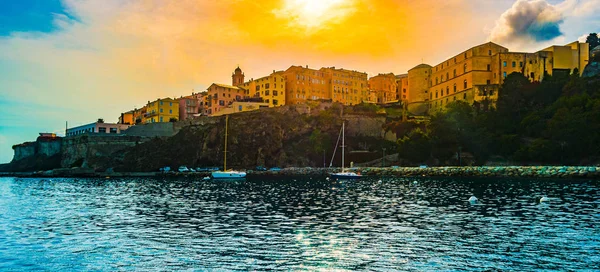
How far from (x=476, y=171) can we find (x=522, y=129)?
766 inches

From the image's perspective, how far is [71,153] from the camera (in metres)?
112

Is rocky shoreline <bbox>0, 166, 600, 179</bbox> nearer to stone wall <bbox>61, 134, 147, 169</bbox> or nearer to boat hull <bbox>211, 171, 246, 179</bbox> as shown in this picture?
stone wall <bbox>61, 134, 147, 169</bbox>

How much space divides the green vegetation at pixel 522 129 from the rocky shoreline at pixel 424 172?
28.1 ft

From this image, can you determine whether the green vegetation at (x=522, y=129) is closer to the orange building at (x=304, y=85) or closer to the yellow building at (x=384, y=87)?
the orange building at (x=304, y=85)

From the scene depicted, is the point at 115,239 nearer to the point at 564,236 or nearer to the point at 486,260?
the point at 486,260

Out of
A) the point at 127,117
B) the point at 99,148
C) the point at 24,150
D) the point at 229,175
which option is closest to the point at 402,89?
the point at 229,175

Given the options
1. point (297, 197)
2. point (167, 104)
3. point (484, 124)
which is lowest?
point (297, 197)

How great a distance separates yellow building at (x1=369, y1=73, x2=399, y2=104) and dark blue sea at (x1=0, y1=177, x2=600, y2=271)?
362 ft

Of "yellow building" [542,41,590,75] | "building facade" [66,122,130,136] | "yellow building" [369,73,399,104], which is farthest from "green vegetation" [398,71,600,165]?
"building facade" [66,122,130,136]

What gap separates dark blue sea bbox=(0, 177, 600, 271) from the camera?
17703 millimetres

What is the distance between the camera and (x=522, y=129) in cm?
8831

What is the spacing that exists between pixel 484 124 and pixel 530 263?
8016 centimetres

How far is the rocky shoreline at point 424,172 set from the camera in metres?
66.1

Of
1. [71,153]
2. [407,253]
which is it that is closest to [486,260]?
[407,253]
